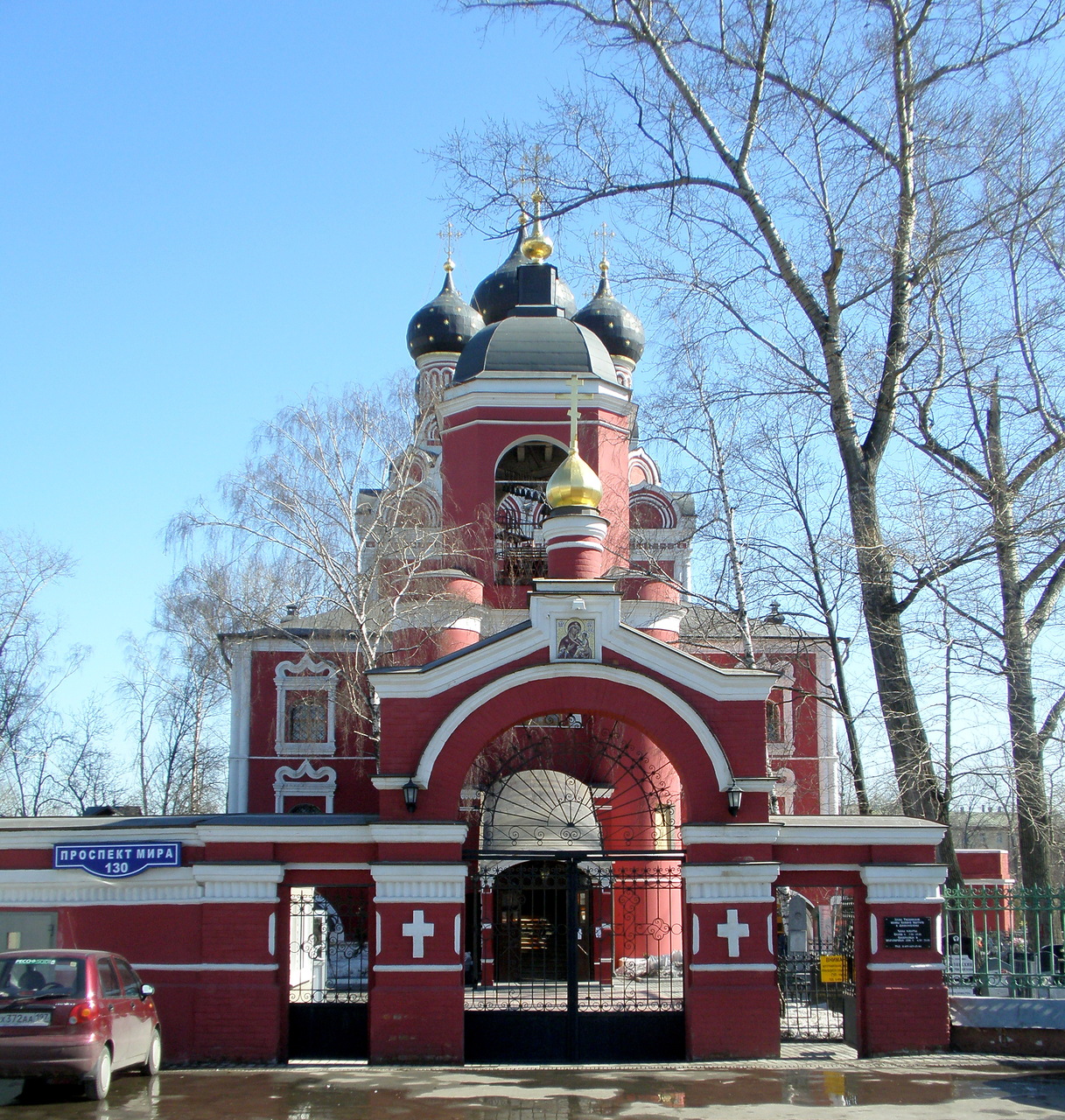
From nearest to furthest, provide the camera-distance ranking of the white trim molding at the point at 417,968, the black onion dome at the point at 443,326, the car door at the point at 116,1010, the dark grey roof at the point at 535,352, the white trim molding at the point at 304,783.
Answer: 1. the car door at the point at 116,1010
2. the white trim molding at the point at 417,968
3. the dark grey roof at the point at 535,352
4. the white trim molding at the point at 304,783
5. the black onion dome at the point at 443,326

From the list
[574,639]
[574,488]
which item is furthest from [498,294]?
[574,639]

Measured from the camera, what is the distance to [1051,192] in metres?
14.1

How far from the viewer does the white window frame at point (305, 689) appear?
27016 mm

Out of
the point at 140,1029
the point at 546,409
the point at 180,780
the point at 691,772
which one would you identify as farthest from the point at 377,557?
the point at 180,780

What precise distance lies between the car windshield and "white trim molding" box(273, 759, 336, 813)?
54.8 feet

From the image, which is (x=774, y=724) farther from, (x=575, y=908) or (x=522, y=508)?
(x=575, y=908)

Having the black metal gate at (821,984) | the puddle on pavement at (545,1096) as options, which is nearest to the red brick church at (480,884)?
the black metal gate at (821,984)

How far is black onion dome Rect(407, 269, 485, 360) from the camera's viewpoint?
3212 cm

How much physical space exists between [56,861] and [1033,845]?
10.3 meters

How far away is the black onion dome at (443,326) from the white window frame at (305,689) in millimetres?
9251

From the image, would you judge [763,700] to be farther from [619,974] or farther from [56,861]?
[56,861]

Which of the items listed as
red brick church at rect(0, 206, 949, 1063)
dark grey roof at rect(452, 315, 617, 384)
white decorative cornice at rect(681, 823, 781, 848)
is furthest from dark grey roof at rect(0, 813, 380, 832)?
dark grey roof at rect(452, 315, 617, 384)

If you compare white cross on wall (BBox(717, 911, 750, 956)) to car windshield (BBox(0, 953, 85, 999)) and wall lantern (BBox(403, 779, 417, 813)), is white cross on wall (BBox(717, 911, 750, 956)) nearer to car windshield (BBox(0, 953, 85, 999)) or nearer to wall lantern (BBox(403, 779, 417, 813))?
wall lantern (BBox(403, 779, 417, 813))

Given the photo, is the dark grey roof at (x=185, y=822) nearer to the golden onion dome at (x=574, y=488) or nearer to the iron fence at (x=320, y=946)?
the iron fence at (x=320, y=946)
